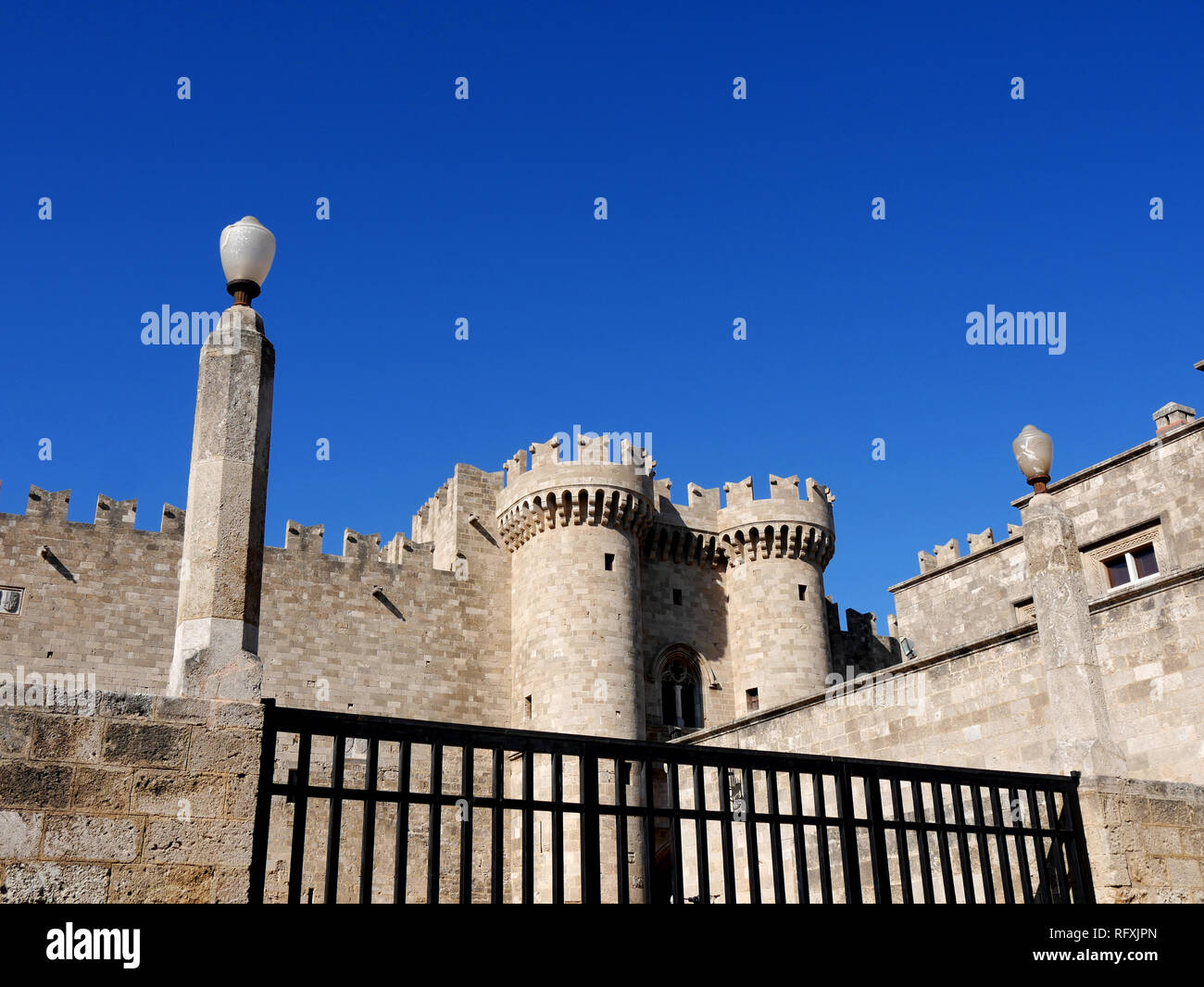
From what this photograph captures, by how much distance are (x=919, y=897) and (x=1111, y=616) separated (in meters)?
3.79

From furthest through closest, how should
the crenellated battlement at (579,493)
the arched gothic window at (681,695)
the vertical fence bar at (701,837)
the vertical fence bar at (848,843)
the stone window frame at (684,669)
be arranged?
the arched gothic window at (681,695), the stone window frame at (684,669), the crenellated battlement at (579,493), the vertical fence bar at (848,843), the vertical fence bar at (701,837)

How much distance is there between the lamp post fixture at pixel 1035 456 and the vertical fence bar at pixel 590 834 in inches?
185

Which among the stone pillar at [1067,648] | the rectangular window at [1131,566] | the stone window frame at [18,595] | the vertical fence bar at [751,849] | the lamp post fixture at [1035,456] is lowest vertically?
the vertical fence bar at [751,849]

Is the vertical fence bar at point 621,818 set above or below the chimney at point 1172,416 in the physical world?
below

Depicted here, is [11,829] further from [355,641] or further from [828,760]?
[355,641]

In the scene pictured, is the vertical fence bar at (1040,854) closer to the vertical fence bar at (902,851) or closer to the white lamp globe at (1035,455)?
the vertical fence bar at (902,851)

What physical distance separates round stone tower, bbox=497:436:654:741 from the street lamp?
17.3 meters

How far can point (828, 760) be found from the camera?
21.7 ft

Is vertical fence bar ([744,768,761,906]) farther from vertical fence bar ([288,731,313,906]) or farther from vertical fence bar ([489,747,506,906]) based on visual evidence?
vertical fence bar ([288,731,313,906])

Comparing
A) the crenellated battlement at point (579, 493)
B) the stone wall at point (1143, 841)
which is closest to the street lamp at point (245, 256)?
the stone wall at point (1143, 841)

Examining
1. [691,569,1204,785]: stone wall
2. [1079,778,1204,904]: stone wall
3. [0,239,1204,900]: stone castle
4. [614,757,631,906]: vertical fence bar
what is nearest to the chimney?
[0,239,1204,900]: stone castle

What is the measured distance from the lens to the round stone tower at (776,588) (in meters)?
26.0
